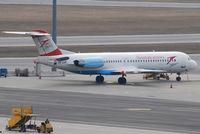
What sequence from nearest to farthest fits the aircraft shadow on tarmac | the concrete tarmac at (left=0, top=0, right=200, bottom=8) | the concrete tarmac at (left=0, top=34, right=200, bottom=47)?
the aircraft shadow on tarmac
the concrete tarmac at (left=0, top=34, right=200, bottom=47)
the concrete tarmac at (left=0, top=0, right=200, bottom=8)

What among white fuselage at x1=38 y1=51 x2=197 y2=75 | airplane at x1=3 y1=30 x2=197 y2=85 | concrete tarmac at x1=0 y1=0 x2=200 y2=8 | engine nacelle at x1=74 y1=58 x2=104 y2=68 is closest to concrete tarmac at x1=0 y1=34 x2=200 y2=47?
concrete tarmac at x1=0 y1=0 x2=200 y2=8

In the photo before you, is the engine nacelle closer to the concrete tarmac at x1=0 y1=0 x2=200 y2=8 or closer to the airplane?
the airplane

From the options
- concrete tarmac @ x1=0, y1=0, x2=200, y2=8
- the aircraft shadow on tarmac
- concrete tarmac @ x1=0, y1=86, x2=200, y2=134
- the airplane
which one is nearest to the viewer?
concrete tarmac @ x1=0, y1=86, x2=200, y2=134

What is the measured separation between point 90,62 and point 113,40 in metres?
48.1

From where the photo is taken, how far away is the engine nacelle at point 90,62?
205 feet

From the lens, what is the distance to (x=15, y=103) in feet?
154

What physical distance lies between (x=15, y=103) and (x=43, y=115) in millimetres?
7113

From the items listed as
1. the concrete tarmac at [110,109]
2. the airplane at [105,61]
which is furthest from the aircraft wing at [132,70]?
the concrete tarmac at [110,109]

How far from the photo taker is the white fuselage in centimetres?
6272

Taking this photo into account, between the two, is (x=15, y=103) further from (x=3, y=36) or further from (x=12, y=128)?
(x=3, y=36)

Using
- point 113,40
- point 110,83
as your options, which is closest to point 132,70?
point 110,83

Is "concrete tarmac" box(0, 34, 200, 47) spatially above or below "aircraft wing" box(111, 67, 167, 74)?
above

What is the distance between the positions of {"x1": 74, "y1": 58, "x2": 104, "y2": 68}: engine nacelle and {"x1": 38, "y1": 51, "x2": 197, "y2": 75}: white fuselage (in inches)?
22.3

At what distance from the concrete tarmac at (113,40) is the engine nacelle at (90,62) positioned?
4183 centimetres
